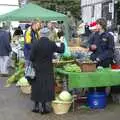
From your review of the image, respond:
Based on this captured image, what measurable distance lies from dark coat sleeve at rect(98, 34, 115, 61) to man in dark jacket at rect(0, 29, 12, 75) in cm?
661

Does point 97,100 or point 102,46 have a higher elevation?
point 102,46

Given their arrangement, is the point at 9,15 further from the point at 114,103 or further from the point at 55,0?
the point at 55,0

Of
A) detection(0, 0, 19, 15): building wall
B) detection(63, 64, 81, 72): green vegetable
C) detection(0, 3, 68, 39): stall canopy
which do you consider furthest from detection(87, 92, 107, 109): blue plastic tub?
detection(0, 0, 19, 15): building wall

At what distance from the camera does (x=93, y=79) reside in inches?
408

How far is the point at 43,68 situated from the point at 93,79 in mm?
1133

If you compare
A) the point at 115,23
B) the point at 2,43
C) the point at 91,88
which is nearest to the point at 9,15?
the point at 2,43

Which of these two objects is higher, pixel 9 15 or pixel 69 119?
pixel 9 15

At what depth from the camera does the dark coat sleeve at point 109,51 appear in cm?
1117

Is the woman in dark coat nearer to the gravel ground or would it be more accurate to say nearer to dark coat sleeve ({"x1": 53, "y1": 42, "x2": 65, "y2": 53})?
dark coat sleeve ({"x1": 53, "y1": 42, "x2": 65, "y2": 53})

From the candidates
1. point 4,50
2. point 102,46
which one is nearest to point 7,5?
point 4,50

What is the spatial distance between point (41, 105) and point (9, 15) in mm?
9188

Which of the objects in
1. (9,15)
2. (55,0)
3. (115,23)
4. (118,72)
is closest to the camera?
(118,72)

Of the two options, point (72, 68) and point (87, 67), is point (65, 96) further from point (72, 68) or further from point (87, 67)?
point (87, 67)

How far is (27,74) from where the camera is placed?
10148 millimetres
